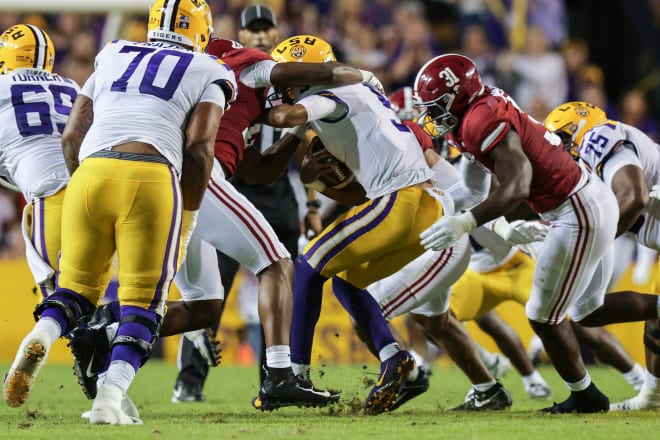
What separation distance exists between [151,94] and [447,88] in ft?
5.41

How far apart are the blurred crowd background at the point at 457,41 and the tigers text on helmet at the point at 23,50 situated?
5.52 meters

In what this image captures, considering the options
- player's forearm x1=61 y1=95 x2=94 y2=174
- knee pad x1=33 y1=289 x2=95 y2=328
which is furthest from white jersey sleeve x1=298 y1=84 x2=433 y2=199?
knee pad x1=33 y1=289 x2=95 y2=328

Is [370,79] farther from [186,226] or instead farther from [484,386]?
[484,386]

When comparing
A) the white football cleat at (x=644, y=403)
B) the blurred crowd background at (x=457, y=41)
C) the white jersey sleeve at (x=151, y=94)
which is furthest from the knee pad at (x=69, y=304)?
the blurred crowd background at (x=457, y=41)

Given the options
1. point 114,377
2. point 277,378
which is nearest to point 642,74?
point 277,378

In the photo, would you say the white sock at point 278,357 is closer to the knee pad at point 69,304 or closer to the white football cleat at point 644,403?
the knee pad at point 69,304

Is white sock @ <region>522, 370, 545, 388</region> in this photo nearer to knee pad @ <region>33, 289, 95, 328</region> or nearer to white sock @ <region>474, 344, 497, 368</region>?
white sock @ <region>474, 344, 497, 368</region>

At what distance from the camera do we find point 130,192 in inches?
172

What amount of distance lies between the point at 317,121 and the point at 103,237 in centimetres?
154

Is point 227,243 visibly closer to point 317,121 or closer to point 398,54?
point 317,121

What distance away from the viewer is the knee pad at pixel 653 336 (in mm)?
5836

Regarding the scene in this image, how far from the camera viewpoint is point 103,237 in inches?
177

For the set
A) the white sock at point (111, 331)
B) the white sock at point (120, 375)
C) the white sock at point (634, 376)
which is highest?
the white sock at point (120, 375)

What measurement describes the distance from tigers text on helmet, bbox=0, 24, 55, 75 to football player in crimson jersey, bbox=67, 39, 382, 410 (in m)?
1.10
